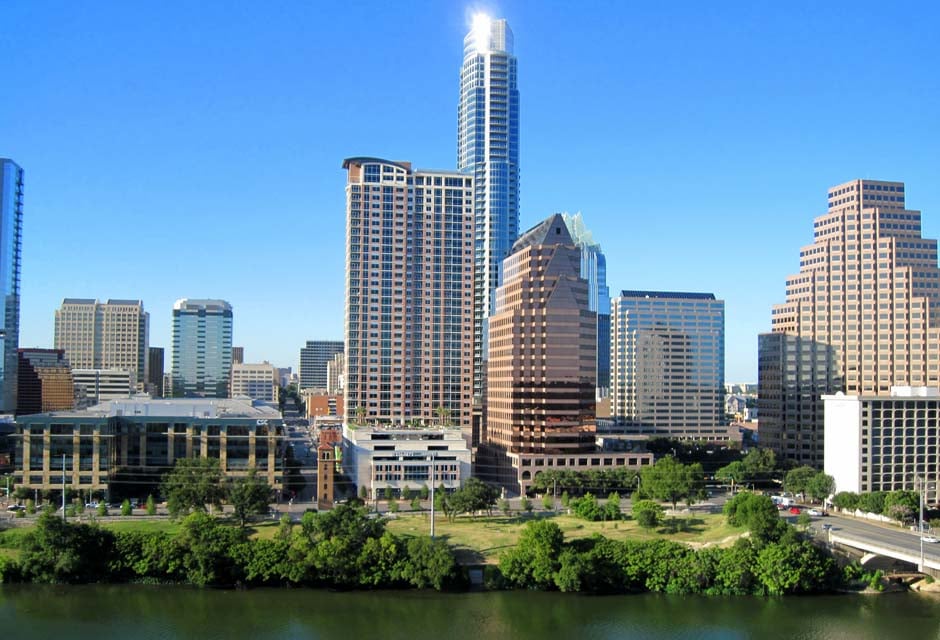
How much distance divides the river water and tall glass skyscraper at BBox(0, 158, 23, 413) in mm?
98606

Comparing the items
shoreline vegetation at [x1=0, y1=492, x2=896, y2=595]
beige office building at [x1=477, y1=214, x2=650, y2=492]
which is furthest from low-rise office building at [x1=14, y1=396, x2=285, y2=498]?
beige office building at [x1=477, y1=214, x2=650, y2=492]

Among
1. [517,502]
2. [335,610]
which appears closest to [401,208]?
[517,502]

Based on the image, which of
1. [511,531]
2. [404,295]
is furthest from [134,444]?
[511,531]

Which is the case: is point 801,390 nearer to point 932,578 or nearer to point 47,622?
point 932,578

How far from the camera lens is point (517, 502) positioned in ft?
270

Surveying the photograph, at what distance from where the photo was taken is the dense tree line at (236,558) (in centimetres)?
5478

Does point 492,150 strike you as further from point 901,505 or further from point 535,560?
point 535,560

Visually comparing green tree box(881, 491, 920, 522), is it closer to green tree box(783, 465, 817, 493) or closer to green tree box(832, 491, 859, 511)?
green tree box(832, 491, 859, 511)

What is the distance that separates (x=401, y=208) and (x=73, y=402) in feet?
296

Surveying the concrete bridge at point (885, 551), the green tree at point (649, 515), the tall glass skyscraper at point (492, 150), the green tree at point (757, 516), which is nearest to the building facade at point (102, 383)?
the tall glass skyscraper at point (492, 150)

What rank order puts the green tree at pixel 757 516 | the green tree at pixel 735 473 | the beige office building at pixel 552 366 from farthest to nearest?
the green tree at pixel 735 473 → the beige office building at pixel 552 366 → the green tree at pixel 757 516

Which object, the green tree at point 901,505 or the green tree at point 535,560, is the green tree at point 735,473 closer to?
the green tree at point 901,505

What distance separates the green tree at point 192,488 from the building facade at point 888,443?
55.6 m

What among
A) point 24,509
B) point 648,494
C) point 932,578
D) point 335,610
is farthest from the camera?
point 648,494
